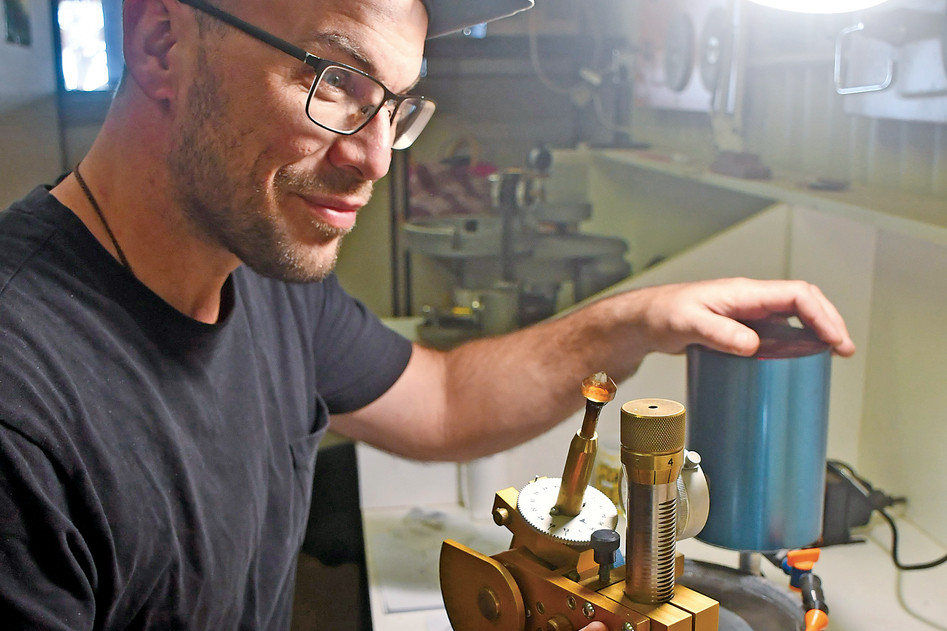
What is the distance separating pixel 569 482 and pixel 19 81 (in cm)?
143

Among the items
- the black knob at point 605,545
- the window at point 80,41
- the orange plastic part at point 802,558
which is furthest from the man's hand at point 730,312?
the window at point 80,41

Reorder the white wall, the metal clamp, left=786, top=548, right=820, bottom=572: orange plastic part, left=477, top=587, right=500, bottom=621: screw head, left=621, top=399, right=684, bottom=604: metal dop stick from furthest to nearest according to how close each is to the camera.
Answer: the white wall → the metal clamp → left=786, top=548, right=820, bottom=572: orange plastic part → left=477, top=587, right=500, bottom=621: screw head → left=621, top=399, right=684, bottom=604: metal dop stick

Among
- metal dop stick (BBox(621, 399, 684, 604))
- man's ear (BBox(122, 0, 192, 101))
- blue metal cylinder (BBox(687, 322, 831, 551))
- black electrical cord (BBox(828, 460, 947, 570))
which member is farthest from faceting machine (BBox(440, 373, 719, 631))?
black electrical cord (BBox(828, 460, 947, 570))

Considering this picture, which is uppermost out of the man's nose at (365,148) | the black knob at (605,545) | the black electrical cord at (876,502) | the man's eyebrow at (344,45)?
the man's eyebrow at (344,45)

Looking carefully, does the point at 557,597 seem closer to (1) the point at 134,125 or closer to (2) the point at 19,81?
(1) the point at 134,125

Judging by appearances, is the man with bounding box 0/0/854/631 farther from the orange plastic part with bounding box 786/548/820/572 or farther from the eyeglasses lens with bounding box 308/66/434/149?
the orange plastic part with bounding box 786/548/820/572

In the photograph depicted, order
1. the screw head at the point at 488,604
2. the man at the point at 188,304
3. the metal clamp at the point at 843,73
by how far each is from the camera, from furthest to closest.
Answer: the metal clamp at the point at 843,73
the man at the point at 188,304
the screw head at the point at 488,604

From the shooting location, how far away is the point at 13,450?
0.68 meters

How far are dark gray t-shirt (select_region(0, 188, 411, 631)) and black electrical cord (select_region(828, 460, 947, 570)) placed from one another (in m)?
0.82

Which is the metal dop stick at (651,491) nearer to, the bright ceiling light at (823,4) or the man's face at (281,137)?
the man's face at (281,137)

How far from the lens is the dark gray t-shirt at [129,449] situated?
687 millimetres

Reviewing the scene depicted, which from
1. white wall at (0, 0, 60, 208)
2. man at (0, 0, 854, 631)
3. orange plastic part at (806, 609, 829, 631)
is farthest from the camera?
white wall at (0, 0, 60, 208)

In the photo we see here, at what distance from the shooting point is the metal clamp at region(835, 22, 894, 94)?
130cm

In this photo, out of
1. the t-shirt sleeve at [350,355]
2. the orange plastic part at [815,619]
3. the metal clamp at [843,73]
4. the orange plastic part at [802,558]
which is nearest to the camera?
the orange plastic part at [815,619]
